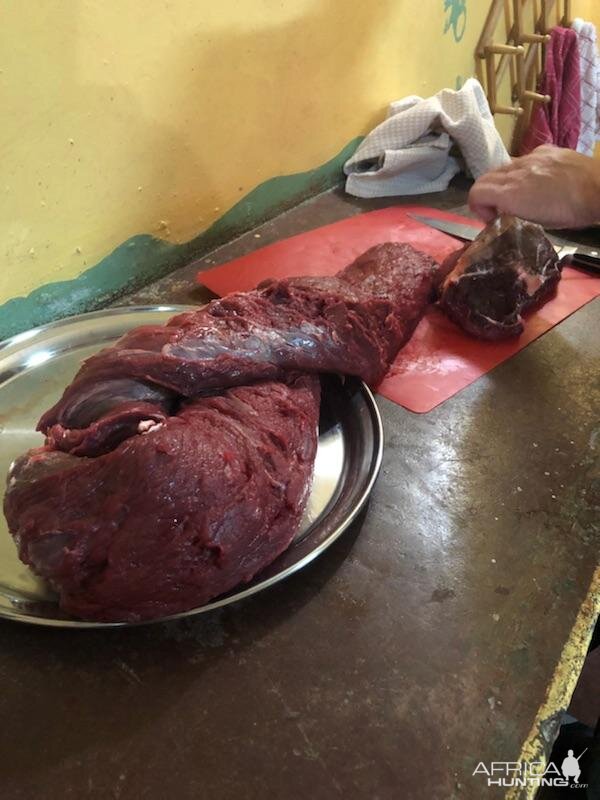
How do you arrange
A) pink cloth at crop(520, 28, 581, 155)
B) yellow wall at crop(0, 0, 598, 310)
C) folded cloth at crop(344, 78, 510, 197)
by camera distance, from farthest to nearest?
pink cloth at crop(520, 28, 581, 155) → folded cloth at crop(344, 78, 510, 197) → yellow wall at crop(0, 0, 598, 310)

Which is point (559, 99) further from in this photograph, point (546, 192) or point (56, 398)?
point (56, 398)

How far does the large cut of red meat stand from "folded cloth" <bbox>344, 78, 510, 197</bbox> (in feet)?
3.31

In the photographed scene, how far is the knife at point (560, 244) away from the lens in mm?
1677

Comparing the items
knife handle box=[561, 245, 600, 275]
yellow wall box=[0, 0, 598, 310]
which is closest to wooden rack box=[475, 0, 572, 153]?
yellow wall box=[0, 0, 598, 310]

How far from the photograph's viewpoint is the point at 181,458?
Answer: 0.84 m

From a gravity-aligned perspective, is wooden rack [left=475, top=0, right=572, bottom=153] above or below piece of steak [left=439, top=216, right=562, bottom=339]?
above

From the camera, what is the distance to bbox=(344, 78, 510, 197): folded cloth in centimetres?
205

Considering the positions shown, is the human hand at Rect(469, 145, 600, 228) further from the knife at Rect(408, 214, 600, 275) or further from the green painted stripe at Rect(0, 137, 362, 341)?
the green painted stripe at Rect(0, 137, 362, 341)

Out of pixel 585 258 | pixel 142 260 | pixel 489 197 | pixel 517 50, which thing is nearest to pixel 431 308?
pixel 489 197

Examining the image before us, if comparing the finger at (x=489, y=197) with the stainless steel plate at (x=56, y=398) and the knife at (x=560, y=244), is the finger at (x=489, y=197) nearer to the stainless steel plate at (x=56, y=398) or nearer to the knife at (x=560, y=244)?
the knife at (x=560, y=244)

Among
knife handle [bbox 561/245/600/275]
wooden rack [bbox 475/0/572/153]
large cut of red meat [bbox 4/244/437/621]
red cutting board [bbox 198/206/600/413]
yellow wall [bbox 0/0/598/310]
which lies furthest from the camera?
wooden rack [bbox 475/0/572/153]

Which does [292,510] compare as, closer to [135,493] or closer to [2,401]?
[135,493]

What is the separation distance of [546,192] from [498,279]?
0.24 metres

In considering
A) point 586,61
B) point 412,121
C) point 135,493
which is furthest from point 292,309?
point 586,61
